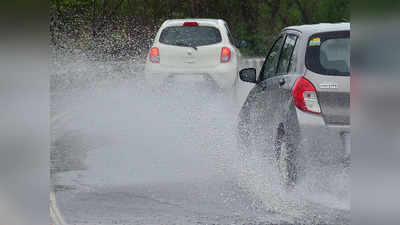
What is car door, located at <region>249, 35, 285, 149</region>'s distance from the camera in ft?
26.4

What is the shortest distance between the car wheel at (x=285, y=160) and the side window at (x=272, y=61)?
1089mm

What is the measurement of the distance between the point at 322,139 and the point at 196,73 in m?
7.70

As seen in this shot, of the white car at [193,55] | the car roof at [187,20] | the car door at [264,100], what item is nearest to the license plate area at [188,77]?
the white car at [193,55]

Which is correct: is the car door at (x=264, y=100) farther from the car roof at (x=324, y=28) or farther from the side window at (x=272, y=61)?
the car roof at (x=324, y=28)

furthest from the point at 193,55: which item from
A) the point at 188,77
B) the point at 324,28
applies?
the point at 324,28

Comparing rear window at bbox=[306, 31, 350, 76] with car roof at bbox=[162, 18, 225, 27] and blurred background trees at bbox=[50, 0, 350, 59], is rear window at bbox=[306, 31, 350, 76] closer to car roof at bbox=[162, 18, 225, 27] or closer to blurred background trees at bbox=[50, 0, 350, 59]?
car roof at bbox=[162, 18, 225, 27]

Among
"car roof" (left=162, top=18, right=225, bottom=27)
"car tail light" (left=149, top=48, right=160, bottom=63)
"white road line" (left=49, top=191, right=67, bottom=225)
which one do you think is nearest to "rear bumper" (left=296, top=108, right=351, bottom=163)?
"white road line" (left=49, top=191, right=67, bottom=225)

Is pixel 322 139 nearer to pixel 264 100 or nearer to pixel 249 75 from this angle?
pixel 264 100

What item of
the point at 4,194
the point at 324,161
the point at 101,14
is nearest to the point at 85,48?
the point at 101,14

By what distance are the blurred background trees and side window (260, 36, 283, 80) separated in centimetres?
1343

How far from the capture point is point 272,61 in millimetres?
8508

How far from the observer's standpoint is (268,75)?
8438 millimetres

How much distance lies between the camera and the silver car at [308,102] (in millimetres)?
6594

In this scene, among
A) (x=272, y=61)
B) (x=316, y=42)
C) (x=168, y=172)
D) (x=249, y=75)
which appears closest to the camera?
(x=316, y=42)
